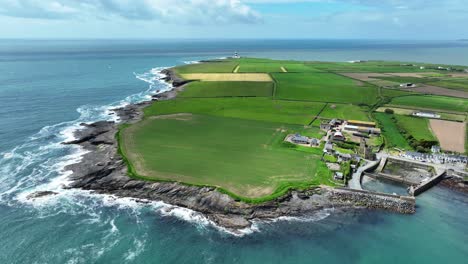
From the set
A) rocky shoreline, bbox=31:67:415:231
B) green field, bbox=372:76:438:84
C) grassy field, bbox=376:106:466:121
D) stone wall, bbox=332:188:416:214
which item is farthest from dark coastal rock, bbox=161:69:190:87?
stone wall, bbox=332:188:416:214

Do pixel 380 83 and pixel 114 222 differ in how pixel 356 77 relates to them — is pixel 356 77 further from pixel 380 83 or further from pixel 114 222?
pixel 114 222

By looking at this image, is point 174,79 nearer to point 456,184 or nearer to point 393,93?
point 393,93

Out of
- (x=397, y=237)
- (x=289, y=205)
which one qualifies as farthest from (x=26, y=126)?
(x=397, y=237)

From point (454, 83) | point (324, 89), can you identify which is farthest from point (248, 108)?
point (454, 83)

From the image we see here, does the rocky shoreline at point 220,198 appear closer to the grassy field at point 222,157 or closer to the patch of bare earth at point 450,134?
the grassy field at point 222,157

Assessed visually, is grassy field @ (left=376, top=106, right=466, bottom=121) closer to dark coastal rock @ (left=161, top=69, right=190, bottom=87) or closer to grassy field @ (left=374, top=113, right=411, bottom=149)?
grassy field @ (left=374, top=113, right=411, bottom=149)
